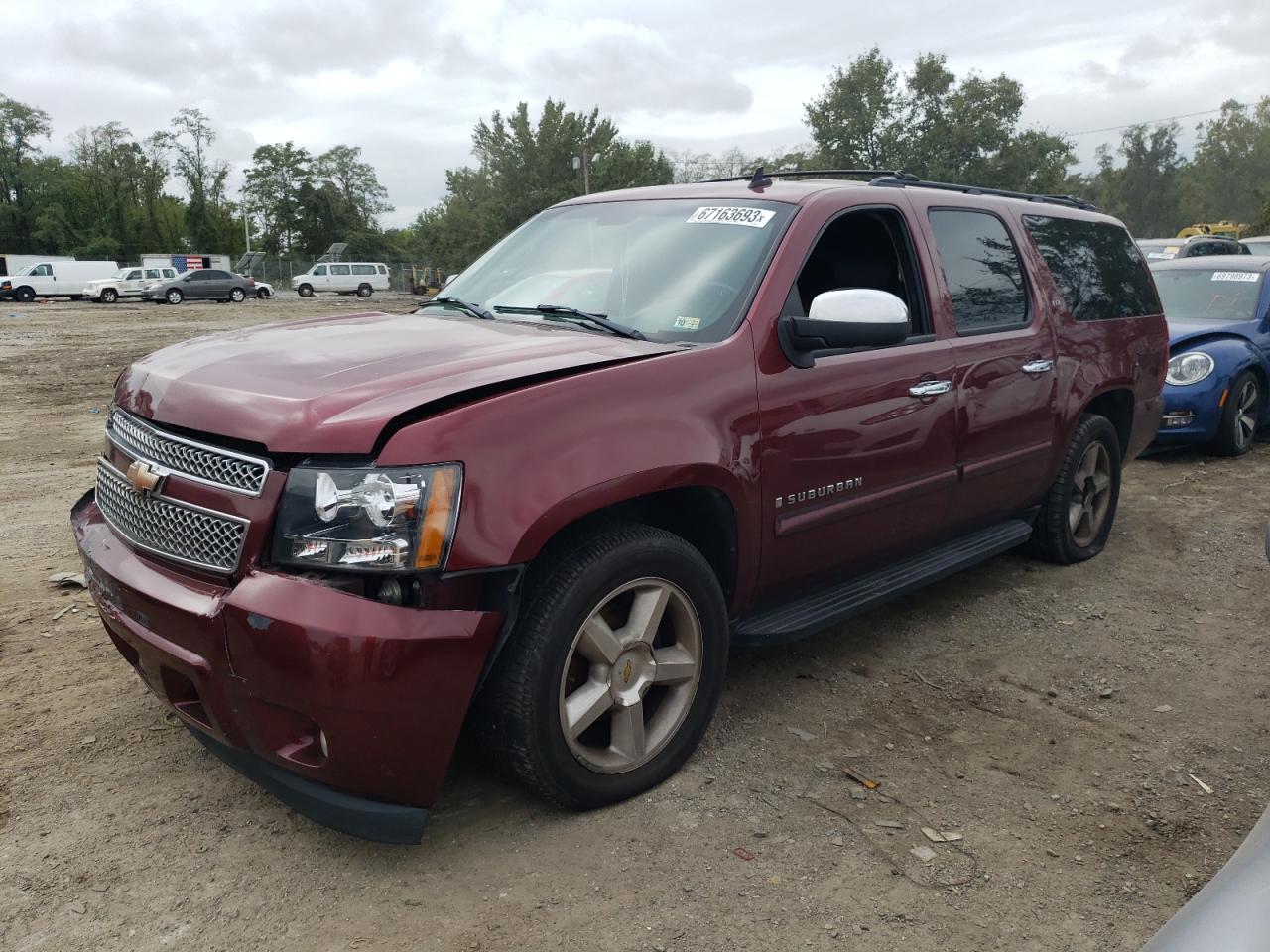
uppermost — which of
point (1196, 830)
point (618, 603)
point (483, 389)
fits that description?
point (483, 389)

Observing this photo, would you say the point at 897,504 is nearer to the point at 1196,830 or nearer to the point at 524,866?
the point at 1196,830

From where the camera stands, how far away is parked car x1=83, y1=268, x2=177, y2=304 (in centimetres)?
4100

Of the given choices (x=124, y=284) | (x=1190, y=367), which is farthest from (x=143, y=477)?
(x=124, y=284)

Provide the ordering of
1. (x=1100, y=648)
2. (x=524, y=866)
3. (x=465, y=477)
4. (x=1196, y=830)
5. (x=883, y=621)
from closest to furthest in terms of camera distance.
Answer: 1. (x=465, y=477)
2. (x=524, y=866)
3. (x=1196, y=830)
4. (x=1100, y=648)
5. (x=883, y=621)

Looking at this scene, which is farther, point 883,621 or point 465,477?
point 883,621

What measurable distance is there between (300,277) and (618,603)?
49.8 metres

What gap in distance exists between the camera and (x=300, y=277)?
48.8 meters

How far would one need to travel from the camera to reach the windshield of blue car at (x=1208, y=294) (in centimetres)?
838

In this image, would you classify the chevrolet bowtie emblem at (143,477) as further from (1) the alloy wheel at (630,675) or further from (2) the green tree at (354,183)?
(2) the green tree at (354,183)

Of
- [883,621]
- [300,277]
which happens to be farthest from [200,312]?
[883,621]

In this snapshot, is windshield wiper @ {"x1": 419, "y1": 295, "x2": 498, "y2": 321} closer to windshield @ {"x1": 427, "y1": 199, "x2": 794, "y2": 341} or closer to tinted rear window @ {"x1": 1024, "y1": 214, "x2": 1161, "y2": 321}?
windshield @ {"x1": 427, "y1": 199, "x2": 794, "y2": 341}

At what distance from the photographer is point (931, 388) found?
3719 mm

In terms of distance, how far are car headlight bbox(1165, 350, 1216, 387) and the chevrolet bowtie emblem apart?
7426 millimetres

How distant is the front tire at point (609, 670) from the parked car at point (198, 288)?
137 ft
